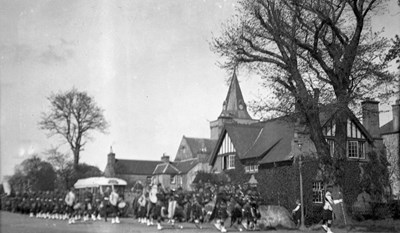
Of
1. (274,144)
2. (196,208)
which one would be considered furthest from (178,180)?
(196,208)

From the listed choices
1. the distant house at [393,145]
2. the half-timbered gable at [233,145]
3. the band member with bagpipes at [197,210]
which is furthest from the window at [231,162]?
the band member with bagpipes at [197,210]

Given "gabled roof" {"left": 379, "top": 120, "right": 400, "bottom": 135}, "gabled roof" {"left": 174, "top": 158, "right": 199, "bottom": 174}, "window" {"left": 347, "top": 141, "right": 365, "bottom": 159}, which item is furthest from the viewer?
"gabled roof" {"left": 174, "top": 158, "right": 199, "bottom": 174}

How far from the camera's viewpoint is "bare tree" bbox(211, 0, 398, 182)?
18922mm

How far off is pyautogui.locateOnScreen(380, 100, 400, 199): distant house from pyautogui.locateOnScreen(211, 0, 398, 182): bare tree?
26.4 feet

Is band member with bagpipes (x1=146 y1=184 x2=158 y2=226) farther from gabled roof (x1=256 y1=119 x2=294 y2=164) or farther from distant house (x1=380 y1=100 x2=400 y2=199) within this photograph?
distant house (x1=380 y1=100 x2=400 y2=199)

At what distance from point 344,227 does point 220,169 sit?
16.0m

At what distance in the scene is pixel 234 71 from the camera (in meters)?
20.3

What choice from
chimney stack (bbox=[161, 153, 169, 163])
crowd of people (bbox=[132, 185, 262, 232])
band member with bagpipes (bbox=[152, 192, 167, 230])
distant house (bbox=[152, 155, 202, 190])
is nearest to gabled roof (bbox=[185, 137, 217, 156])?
distant house (bbox=[152, 155, 202, 190])

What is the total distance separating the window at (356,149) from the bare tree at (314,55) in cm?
852

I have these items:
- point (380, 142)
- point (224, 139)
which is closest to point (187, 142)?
point (224, 139)

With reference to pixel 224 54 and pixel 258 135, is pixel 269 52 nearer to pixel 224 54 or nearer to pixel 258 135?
pixel 224 54

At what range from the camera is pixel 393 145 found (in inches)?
1158

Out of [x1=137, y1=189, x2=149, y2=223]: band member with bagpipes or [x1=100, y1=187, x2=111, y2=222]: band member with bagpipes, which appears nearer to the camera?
[x1=137, y1=189, x2=149, y2=223]: band member with bagpipes

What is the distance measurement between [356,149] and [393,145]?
287cm
